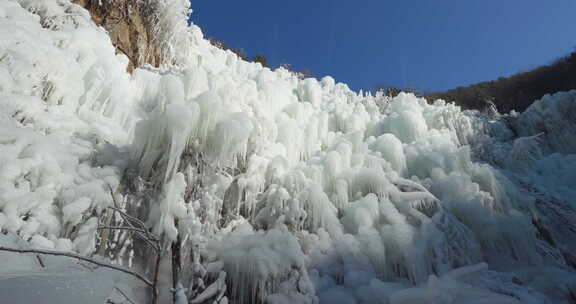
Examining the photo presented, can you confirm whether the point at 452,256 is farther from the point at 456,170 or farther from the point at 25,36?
the point at 25,36

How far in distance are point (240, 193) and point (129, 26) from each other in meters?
3.35

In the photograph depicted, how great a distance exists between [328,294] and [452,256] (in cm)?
153

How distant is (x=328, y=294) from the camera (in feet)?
10.4

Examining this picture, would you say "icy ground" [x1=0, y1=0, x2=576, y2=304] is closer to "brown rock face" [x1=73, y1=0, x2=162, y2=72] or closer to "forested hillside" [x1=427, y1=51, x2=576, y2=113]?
"brown rock face" [x1=73, y1=0, x2=162, y2=72]

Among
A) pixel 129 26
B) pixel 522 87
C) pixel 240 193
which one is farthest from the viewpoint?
pixel 522 87

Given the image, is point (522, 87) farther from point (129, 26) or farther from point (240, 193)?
point (129, 26)

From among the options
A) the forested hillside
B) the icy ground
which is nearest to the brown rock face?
the icy ground

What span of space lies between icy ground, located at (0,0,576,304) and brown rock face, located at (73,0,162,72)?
284mm

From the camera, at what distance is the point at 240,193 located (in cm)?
400

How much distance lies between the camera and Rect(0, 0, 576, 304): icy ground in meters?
3.00

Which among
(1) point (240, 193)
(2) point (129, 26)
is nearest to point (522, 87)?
(1) point (240, 193)

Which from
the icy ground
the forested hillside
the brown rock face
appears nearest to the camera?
the icy ground

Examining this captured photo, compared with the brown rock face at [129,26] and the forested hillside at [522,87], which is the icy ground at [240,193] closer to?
the brown rock face at [129,26]

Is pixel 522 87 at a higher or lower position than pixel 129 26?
higher
